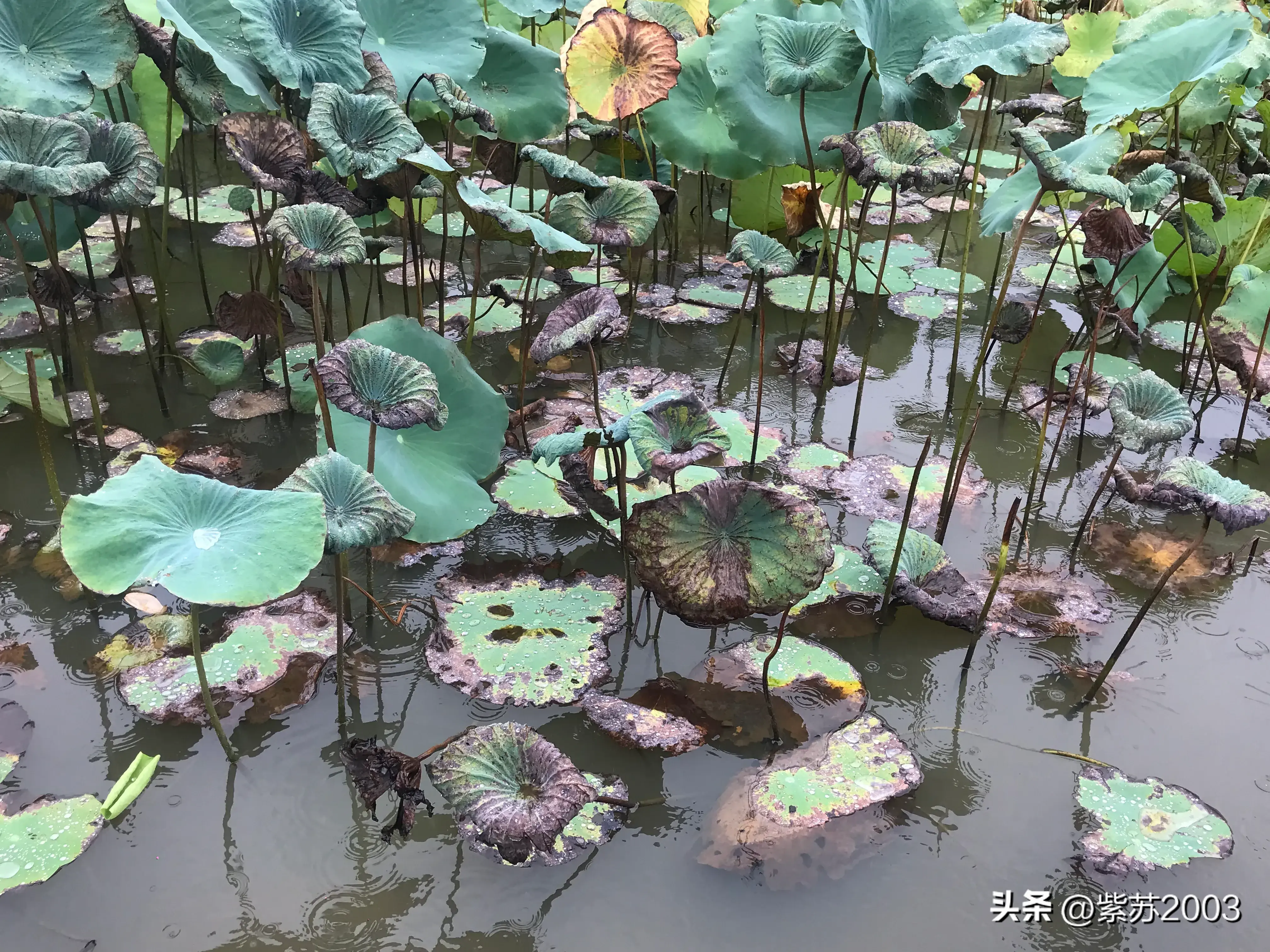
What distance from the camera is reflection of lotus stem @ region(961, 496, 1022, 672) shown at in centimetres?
189

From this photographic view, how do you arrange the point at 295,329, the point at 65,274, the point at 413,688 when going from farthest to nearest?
the point at 295,329 → the point at 65,274 → the point at 413,688

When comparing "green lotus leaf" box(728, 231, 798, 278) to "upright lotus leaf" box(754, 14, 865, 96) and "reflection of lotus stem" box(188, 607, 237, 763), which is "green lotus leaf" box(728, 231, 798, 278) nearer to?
"upright lotus leaf" box(754, 14, 865, 96)

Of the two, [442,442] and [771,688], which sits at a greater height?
[442,442]

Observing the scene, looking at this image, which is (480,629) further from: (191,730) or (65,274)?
(65,274)

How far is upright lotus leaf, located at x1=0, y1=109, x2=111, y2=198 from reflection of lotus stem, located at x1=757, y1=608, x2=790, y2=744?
169cm

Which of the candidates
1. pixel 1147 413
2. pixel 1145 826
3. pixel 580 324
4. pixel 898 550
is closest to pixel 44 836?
pixel 580 324

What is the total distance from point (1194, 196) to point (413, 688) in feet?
9.17

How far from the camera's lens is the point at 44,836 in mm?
1565

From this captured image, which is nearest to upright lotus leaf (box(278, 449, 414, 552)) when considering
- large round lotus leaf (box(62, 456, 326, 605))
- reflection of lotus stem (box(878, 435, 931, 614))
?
Result: large round lotus leaf (box(62, 456, 326, 605))

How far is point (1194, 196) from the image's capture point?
2.85 metres

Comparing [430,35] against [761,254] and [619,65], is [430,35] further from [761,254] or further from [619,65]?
[761,254]

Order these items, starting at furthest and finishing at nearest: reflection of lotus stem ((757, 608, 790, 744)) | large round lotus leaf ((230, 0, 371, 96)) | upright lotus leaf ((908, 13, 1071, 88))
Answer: large round lotus leaf ((230, 0, 371, 96))
upright lotus leaf ((908, 13, 1071, 88))
reflection of lotus stem ((757, 608, 790, 744))

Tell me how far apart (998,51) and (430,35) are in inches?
71.2

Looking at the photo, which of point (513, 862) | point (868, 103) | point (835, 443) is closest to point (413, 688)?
point (513, 862)
